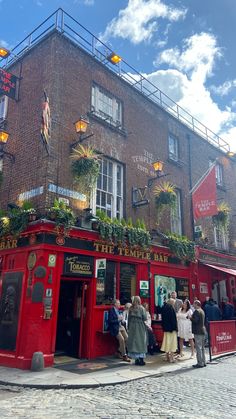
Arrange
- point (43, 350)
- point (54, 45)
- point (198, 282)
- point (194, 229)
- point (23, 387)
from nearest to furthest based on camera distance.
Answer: point (23, 387)
point (43, 350)
point (54, 45)
point (198, 282)
point (194, 229)

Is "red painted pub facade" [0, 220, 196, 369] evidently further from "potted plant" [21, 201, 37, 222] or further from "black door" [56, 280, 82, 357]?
"potted plant" [21, 201, 37, 222]

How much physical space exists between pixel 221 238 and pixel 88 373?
1329cm

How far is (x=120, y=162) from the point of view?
1366 cm

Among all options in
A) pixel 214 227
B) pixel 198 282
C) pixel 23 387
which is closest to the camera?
pixel 23 387

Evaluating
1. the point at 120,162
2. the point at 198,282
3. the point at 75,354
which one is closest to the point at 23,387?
the point at 75,354

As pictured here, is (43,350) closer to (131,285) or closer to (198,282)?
(131,285)

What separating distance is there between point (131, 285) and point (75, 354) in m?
3.12

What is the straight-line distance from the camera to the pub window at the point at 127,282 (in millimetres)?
12180

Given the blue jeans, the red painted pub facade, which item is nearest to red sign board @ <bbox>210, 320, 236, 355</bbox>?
the blue jeans

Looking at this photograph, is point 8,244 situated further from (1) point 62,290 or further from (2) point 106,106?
(2) point 106,106

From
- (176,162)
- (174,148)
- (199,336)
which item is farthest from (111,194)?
(174,148)

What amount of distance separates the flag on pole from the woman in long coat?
7.74m

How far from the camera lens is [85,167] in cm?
1087

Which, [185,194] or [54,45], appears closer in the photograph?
[54,45]
